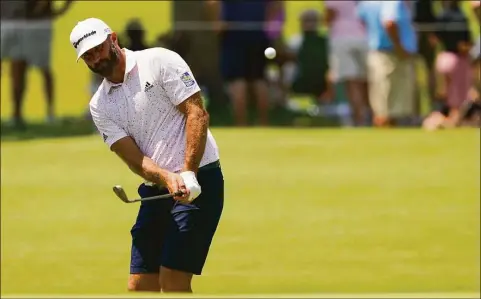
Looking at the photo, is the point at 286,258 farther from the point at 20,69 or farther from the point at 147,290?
the point at 20,69

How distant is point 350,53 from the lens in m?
16.7

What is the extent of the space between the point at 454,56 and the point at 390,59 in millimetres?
897

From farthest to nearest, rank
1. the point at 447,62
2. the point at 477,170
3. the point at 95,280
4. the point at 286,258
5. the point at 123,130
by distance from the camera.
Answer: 1. the point at 447,62
2. the point at 477,170
3. the point at 286,258
4. the point at 95,280
5. the point at 123,130

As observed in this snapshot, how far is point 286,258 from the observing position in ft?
40.8

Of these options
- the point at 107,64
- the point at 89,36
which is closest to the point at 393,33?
the point at 107,64

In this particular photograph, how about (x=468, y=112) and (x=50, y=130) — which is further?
(x=50, y=130)

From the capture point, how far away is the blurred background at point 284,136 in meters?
12.8

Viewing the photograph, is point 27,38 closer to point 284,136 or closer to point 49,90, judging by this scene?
point 49,90

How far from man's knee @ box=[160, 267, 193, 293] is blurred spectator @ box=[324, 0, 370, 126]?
8.38 m

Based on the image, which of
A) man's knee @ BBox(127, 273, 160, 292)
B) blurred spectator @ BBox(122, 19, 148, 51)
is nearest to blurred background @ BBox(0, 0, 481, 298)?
blurred spectator @ BBox(122, 19, 148, 51)

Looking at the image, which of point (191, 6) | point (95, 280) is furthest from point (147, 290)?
point (191, 6)

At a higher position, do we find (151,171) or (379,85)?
(151,171)

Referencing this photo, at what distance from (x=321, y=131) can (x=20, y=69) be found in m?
3.28

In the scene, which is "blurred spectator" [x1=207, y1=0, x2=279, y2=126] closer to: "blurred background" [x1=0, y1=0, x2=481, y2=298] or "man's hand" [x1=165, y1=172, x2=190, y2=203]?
"blurred background" [x1=0, y1=0, x2=481, y2=298]
